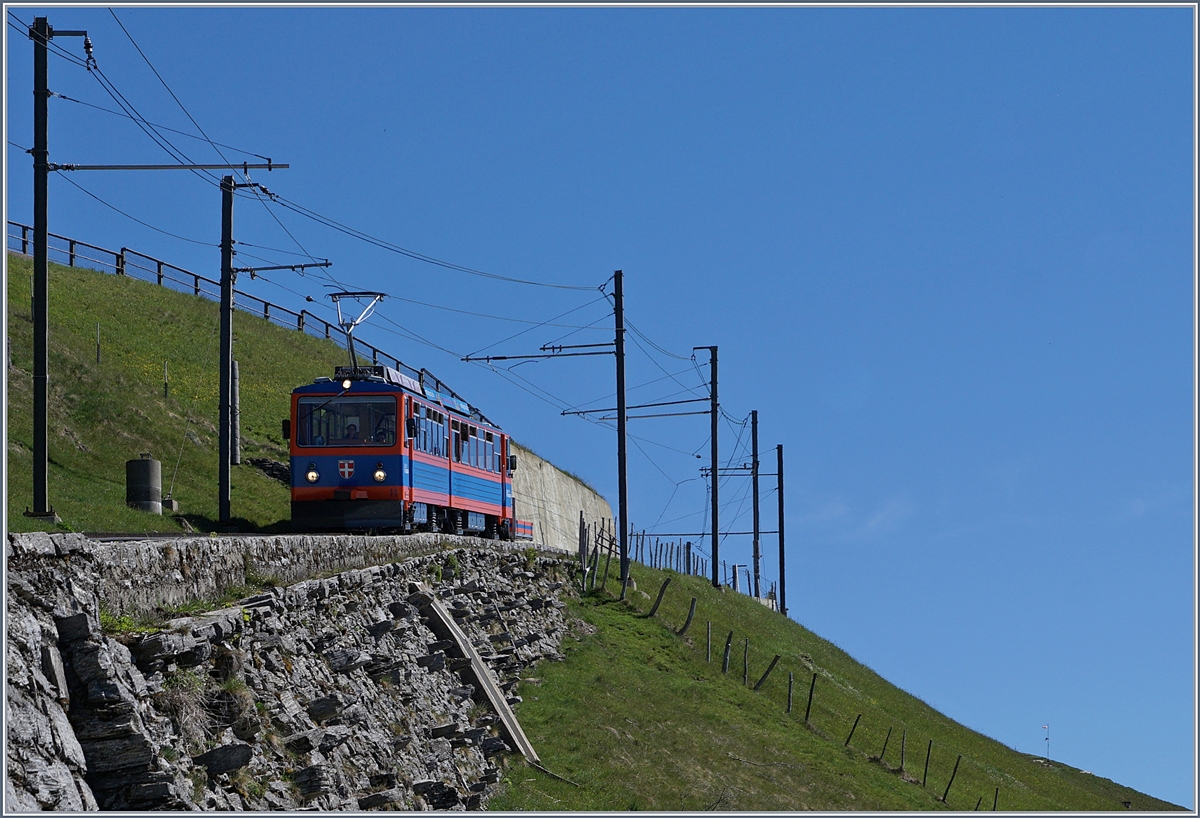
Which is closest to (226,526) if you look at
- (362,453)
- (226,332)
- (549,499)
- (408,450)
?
(362,453)

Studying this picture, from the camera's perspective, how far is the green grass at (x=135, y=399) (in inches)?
1124

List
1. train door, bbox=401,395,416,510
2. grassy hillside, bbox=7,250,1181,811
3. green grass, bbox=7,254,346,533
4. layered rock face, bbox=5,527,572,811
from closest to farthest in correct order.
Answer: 1. layered rock face, bbox=5,527,572,811
2. grassy hillside, bbox=7,250,1181,811
3. train door, bbox=401,395,416,510
4. green grass, bbox=7,254,346,533

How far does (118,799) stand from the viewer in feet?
→ 30.2

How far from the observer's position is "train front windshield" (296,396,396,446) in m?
26.7

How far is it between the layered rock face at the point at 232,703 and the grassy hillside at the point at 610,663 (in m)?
1.86

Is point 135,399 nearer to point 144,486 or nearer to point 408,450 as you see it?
point 144,486

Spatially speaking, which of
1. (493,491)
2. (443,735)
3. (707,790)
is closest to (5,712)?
(443,735)

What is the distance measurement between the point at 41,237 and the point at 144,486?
346 inches

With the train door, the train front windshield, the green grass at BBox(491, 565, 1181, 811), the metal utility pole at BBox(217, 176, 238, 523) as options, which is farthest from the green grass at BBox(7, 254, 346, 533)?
the green grass at BBox(491, 565, 1181, 811)

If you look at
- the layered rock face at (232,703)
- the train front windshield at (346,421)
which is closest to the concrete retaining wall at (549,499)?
the train front windshield at (346,421)

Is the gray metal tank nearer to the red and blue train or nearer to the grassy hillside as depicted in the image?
the grassy hillside

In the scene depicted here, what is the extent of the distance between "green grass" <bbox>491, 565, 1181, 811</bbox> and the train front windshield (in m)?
5.58

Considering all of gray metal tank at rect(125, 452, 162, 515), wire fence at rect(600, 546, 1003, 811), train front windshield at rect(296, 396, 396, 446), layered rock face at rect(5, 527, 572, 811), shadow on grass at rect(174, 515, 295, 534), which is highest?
train front windshield at rect(296, 396, 396, 446)

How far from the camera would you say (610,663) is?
89.5 ft
